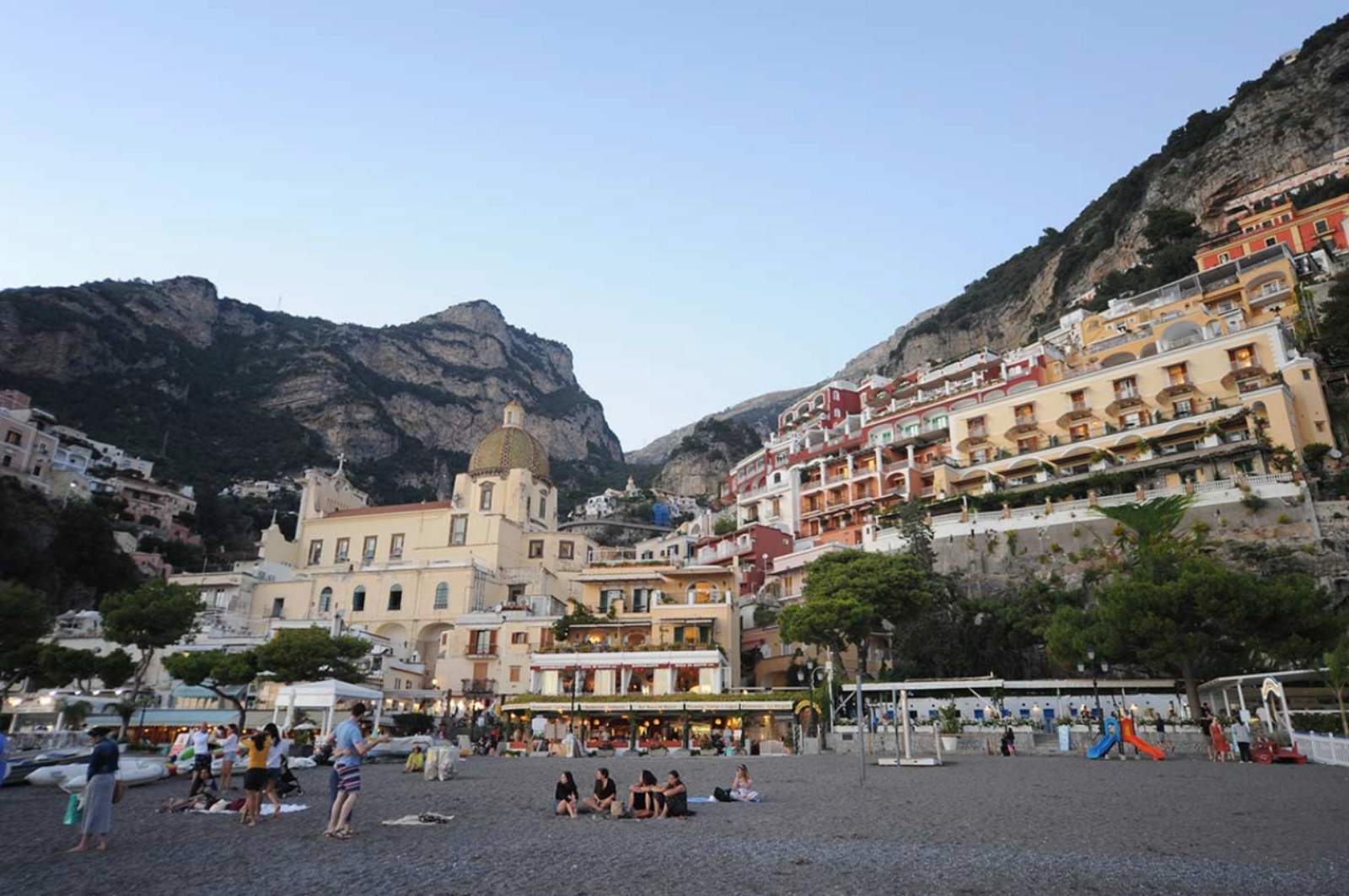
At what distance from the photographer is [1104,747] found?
23.4 metres

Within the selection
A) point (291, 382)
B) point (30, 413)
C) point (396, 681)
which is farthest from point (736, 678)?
point (291, 382)

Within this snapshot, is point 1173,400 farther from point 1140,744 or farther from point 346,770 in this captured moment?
point 346,770

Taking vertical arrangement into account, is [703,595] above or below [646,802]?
above

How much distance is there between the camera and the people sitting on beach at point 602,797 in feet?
44.4

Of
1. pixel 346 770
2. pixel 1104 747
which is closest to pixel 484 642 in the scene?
pixel 1104 747

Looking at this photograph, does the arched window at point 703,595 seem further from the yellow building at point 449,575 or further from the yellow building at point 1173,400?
the yellow building at point 1173,400

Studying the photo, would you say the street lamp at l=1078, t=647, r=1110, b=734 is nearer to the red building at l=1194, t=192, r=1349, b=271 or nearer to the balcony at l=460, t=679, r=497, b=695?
the balcony at l=460, t=679, r=497, b=695

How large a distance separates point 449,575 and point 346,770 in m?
43.0

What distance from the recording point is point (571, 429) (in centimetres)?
19375

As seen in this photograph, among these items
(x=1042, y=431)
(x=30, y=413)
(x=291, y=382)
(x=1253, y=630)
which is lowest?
(x=1253, y=630)

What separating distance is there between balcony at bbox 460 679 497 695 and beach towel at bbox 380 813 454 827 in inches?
1310

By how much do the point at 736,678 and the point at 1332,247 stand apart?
5325cm

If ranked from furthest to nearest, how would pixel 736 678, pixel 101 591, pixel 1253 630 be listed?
pixel 101 591, pixel 736 678, pixel 1253 630

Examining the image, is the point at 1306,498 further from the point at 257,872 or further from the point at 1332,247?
the point at 257,872
